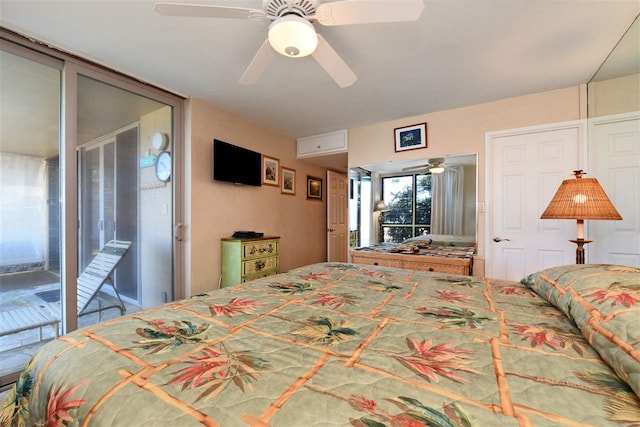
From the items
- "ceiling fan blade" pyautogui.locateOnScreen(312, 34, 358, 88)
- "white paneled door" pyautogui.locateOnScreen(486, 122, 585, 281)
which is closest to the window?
"white paneled door" pyautogui.locateOnScreen(486, 122, 585, 281)

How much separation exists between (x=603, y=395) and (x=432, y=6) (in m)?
1.96

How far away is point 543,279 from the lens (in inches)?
52.7

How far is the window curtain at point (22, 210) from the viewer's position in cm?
184

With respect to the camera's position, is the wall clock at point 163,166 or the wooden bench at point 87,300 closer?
the wooden bench at point 87,300

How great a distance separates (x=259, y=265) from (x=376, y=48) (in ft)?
8.27

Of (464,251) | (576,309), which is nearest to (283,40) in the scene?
(576,309)

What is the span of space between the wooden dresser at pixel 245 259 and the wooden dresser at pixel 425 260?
1.12 m

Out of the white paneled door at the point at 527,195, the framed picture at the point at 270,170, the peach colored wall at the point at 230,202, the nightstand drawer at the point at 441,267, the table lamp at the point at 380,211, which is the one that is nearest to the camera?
the white paneled door at the point at 527,195

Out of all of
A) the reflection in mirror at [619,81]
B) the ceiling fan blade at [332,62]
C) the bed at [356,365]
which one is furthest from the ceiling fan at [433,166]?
the bed at [356,365]

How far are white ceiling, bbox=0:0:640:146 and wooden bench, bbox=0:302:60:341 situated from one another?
198 cm

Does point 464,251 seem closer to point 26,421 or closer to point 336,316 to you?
point 336,316

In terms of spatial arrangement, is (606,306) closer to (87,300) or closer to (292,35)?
(292,35)

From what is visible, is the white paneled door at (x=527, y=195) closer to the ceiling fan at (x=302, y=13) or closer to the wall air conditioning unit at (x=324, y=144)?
the wall air conditioning unit at (x=324, y=144)

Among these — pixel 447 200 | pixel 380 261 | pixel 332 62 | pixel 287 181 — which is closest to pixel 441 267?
pixel 380 261
